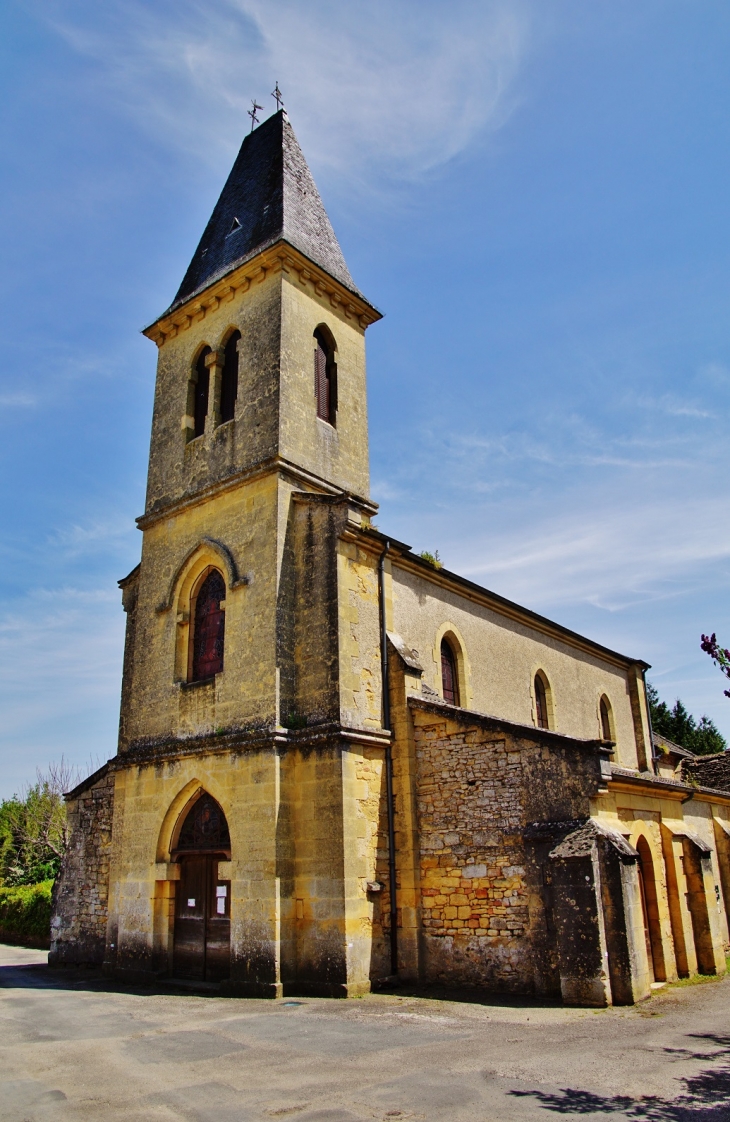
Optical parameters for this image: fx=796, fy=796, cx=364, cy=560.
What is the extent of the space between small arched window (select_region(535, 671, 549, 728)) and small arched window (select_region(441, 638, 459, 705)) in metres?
4.09

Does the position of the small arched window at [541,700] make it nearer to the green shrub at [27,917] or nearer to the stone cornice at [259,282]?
the stone cornice at [259,282]

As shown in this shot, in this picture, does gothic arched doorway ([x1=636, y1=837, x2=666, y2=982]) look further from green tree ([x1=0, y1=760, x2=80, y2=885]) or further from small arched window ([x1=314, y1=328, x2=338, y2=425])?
green tree ([x1=0, y1=760, x2=80, y2=885])

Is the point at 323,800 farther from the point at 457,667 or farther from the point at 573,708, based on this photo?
the point at 573,708

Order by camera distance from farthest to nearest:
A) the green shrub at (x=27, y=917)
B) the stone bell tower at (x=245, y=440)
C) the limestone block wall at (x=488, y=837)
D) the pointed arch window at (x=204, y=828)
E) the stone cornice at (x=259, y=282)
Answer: the green shrub at (x=27, y=917) → the stone cornice at (x=259, y=282) → the stone bell tower at (x=245, y=440) → the pointed arch window at (x=204, y=828) → the limestone block wall at (x=488, y=837)

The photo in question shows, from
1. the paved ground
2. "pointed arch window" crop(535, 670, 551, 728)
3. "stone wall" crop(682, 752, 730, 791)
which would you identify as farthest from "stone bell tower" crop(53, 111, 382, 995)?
"stone wall" crop(682, 752, 730, 791)

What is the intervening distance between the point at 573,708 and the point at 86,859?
42.3ft

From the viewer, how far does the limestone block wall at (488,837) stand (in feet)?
37.8

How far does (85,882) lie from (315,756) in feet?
25.3

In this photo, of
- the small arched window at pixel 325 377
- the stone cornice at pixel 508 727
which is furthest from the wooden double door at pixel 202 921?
the small arched window at pixel 325 377

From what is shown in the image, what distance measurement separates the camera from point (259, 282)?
648 inches

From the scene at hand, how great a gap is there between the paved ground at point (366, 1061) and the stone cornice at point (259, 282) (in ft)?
43.5

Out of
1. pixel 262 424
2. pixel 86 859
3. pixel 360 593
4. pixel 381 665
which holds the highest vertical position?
pixel 262 424

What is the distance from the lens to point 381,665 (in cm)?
1416

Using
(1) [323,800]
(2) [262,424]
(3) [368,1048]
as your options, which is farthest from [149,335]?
(3) [368,1048]
